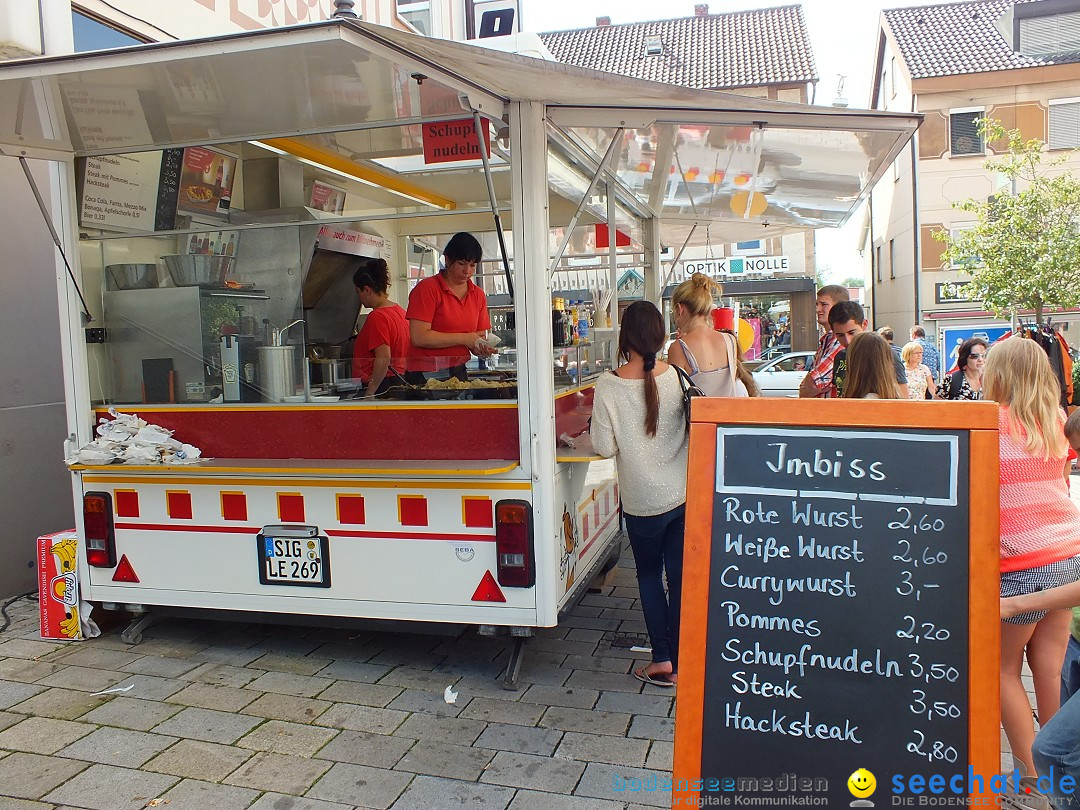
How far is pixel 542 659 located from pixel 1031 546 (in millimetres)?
2286

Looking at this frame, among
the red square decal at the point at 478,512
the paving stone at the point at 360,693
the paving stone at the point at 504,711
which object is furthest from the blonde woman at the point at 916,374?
the paving stone at the point at 360,693

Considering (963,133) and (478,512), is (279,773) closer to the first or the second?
(478,512)

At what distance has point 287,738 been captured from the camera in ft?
11.2

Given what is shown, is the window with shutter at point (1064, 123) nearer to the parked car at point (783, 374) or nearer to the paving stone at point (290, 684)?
the parked car at point (783, 374)

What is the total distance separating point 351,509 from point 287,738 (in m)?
1.01

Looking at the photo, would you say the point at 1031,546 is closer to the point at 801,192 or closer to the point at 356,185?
the point at 801,192

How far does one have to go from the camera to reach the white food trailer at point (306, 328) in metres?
3.39

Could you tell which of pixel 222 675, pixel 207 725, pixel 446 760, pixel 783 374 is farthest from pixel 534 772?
pixel 783 374

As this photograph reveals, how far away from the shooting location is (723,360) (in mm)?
4594

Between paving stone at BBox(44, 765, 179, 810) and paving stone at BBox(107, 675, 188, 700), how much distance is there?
2.11 ft

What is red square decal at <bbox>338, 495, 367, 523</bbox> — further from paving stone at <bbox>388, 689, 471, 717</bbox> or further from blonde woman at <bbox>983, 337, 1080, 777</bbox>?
blonde woman at <bbox>983, 337, 1080, 777</bbox>

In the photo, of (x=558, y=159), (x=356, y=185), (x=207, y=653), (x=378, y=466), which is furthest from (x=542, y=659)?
(x=356, y=185)

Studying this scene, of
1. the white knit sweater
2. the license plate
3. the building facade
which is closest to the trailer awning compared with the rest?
the white knit sweater

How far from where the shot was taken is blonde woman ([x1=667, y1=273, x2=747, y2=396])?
4543 mm
